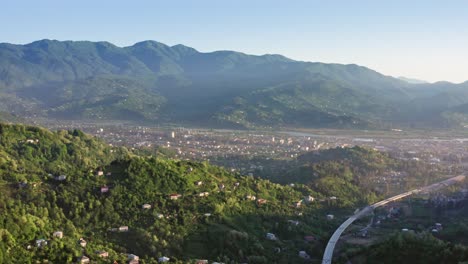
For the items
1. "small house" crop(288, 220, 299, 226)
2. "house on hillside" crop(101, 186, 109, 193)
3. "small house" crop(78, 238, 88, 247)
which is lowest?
"small house" crop(288, 220, 299, 226)

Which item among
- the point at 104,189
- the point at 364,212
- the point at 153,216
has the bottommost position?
the point at 364,212

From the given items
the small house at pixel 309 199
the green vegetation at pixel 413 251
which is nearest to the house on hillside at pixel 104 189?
the green vegetation at pixel 413 251

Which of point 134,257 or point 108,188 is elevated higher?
point 108,188

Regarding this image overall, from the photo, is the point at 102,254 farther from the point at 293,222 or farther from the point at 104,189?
the point at 293,222

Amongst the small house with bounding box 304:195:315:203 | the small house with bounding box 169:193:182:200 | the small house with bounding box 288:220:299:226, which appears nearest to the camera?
the small house with bounding box 169:193:182:200

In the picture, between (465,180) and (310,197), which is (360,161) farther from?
(310,197)

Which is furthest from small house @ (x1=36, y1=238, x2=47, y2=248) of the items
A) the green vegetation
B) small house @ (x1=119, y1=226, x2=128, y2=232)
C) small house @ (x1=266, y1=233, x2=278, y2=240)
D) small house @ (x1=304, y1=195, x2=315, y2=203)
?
small house @ (x1=304, y1=195, x2=315, y2=203)

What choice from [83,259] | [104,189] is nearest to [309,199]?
[104,189]

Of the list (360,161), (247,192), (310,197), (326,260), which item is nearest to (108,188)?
(247,192)

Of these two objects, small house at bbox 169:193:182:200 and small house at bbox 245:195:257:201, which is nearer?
small house at bbox 169:193:182:200

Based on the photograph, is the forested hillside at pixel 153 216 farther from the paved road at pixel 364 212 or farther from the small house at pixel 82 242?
the paved road at pixel 364 212

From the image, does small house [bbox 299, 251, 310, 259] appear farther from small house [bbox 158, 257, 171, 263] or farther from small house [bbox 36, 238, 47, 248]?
small house [bbox 36, 238, 47, 248]
